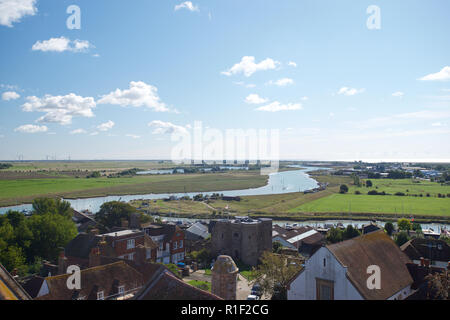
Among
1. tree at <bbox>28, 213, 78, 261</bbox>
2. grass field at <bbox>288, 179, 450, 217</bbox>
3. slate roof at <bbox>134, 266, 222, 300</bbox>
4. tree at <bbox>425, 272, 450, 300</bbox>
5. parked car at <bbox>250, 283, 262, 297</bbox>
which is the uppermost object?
slate roof at <bbox>134, 266, 222, 300</bbox>

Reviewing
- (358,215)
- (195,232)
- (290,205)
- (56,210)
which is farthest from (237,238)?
(290,205)

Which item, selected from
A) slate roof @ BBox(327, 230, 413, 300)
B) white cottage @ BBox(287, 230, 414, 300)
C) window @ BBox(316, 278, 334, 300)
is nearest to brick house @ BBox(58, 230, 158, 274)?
white cottage @ BBox(287, 230, 414, 300)

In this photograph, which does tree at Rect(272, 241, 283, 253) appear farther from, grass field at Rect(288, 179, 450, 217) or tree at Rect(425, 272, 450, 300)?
grass field at Rect(288, 179, 450, 217)

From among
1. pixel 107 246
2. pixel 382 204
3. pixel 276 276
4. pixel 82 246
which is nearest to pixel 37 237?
pixel 82 246

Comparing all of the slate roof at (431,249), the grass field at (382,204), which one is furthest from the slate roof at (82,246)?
the grass field at (382,204)

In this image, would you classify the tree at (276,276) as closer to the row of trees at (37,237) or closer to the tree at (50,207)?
the row of trees at (37,237)

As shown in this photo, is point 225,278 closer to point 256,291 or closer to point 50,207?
point 256,291
